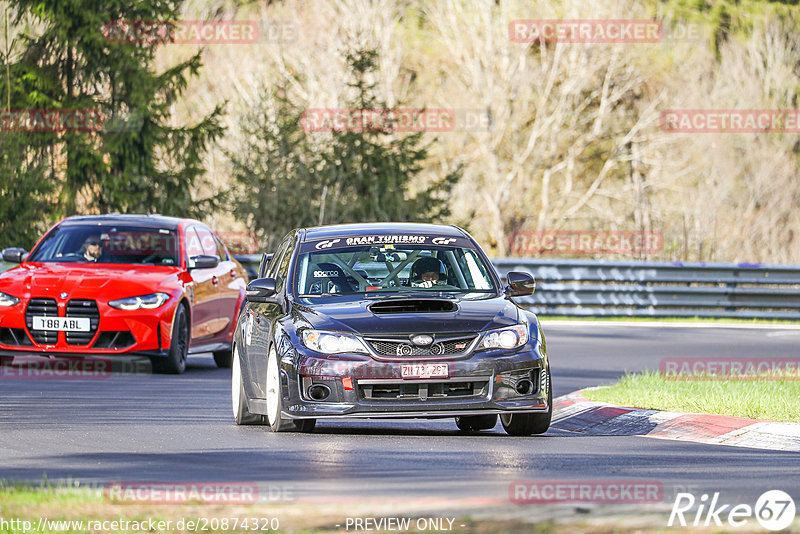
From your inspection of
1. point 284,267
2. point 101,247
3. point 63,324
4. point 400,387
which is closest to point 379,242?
point 284,267

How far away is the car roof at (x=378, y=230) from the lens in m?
12.8

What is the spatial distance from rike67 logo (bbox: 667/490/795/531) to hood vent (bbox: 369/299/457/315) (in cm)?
360

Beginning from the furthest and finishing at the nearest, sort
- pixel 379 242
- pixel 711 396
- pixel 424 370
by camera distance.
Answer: pixel 711 396, pixel 379 242, pixel 424 370

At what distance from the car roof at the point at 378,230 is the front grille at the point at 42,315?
4.70m

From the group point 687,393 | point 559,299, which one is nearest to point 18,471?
point 687,393

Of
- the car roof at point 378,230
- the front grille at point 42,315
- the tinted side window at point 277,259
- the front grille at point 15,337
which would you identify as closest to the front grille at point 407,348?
the car roof at point 378,230

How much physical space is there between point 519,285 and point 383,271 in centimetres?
106

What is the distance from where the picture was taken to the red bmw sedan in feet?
55.4

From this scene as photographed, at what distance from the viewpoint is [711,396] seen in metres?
13.5

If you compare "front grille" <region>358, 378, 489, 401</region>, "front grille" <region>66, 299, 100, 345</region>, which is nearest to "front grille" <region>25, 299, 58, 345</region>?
"front grille" <region>66, 299, 100, 345</region>

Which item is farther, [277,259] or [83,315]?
[83,315]

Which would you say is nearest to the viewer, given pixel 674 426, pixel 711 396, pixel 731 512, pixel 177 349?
pixel 731 512

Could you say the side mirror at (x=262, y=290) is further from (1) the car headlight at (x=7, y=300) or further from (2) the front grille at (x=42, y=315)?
(1) the car headlight at (x=7, y=300)

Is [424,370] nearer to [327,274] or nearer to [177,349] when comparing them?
[327,274]
